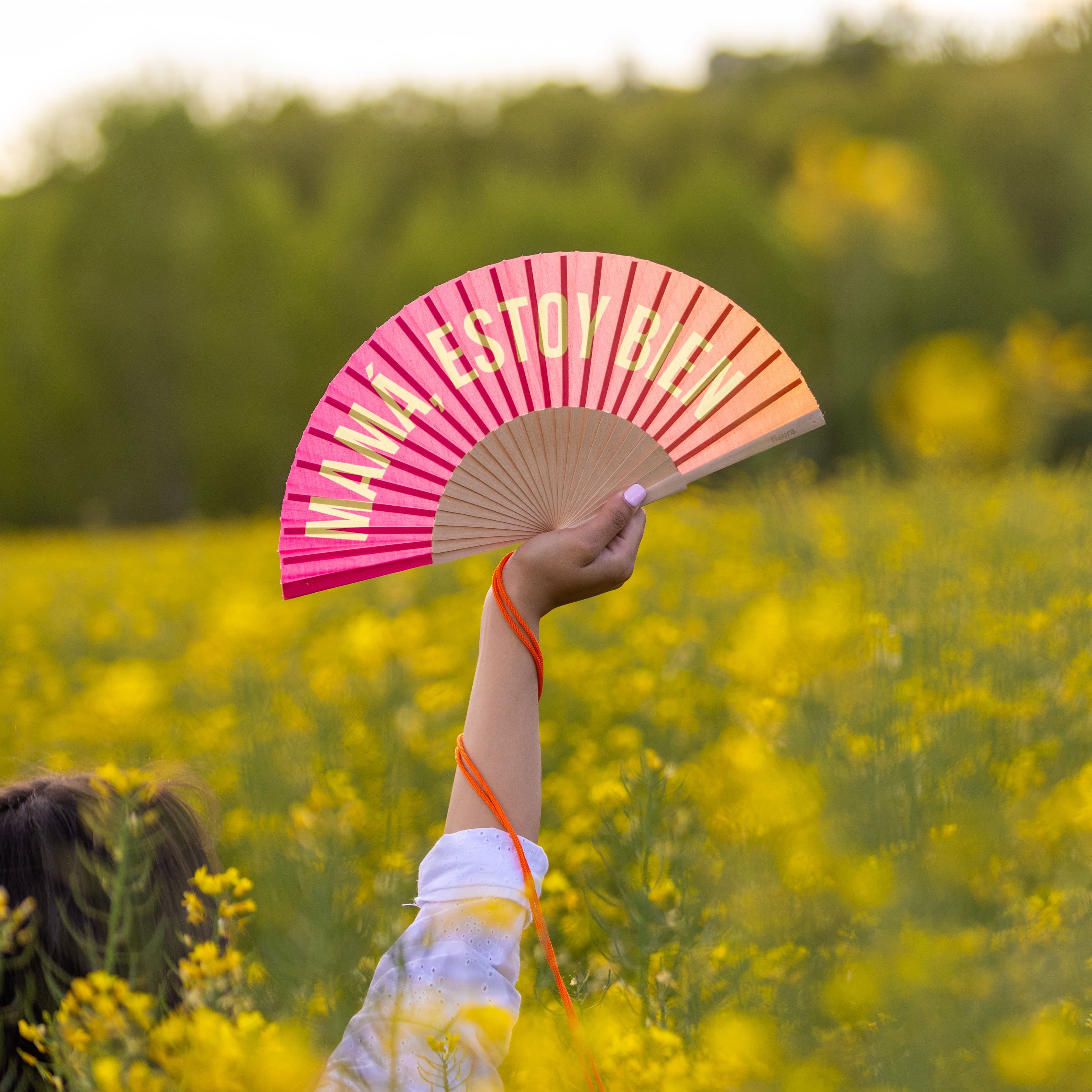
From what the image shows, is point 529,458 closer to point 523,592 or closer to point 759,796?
point 523,592

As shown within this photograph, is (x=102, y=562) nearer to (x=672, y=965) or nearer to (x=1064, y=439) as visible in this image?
(x=672, y=965)

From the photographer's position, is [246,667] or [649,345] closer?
[649,345]

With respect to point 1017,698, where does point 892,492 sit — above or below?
above

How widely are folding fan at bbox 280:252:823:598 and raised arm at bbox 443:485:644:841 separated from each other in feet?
0.38

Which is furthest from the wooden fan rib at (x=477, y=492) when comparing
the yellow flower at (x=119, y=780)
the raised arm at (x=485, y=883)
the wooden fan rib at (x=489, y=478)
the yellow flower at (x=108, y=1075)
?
the yellow flower at (x=108, y=1075)

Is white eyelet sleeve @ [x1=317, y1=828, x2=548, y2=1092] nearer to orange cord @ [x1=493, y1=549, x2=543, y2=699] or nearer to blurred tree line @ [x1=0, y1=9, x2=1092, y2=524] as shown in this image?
orange cord @ [x1=493, y1=549, x2=543, y2=699]

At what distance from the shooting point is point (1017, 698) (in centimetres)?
206

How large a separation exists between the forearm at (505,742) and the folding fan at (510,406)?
0.60ft

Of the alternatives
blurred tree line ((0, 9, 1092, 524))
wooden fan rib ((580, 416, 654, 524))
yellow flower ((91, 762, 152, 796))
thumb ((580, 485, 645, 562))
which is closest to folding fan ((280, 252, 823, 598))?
wooden fan rib ((580, 416, 654, 524))

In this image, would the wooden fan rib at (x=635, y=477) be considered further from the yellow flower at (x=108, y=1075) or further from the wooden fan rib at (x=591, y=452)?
the yellow flower at (x=108, y=1075)

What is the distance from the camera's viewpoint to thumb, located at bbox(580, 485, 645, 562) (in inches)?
47.6

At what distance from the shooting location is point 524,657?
1217 millimetres

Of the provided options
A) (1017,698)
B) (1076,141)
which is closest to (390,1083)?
(1017,698)

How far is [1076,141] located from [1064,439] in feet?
31.8
